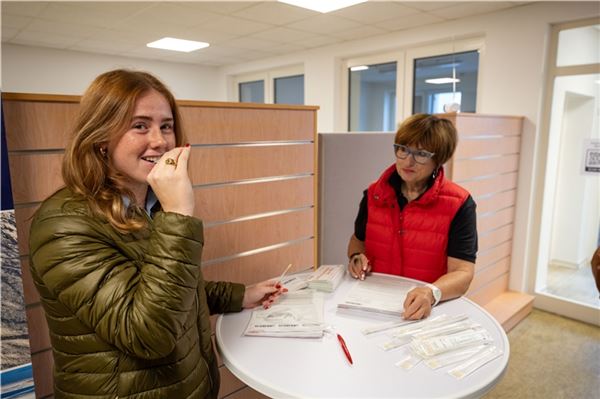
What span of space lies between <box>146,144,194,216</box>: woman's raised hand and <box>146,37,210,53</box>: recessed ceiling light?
506cm

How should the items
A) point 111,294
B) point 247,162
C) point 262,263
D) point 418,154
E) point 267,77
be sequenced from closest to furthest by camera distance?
point 111,294, point 418,154, point 247,162, point 262,263, point 267,77

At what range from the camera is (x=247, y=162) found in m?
1.84

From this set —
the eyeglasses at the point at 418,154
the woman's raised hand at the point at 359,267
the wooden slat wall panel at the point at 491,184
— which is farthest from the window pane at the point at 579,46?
the woman's raised hand at the point at 359,267

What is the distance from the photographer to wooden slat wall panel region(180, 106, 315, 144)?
163 centimetres

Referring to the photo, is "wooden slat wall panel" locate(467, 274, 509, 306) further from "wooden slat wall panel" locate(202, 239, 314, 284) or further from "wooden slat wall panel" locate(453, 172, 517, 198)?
"wooden slat wall panel" locate(202, 239, 314, 284)

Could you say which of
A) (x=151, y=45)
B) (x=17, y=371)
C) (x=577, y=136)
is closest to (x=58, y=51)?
(x=151, y=45)

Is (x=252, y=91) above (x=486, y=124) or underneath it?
above

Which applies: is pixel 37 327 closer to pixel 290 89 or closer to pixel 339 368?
pixel 339 368

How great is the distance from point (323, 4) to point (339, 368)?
3.55 meters

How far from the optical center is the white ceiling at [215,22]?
3.92 metres

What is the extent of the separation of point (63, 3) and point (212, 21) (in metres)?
1.44

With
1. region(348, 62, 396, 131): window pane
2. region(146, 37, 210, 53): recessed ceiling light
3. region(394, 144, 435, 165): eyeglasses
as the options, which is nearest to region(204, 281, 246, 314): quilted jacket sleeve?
region(394, 144, 435, 165): eyeglasses

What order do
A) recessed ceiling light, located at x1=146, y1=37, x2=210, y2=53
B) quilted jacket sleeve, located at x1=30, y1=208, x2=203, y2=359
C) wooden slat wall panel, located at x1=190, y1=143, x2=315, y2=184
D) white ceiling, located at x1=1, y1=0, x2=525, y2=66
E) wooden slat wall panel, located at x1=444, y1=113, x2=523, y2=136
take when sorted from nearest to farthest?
quilted jacket sleeve, located at x1=30, y1=208, x2=203, y2=359 < wooden slat wall panel, located at x1=190, y1=143, x2=315, y2=184 < wooden slat wall panel, located at x1=444, y1=113, x2=523, y2=136 < white ceiling, located at x1=1, y1=0, x2=525, y2=66 < recessed ceiling light, located at x1=146, y1=37, x2=210, y2=53

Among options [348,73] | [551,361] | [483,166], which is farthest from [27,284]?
[348,73]
